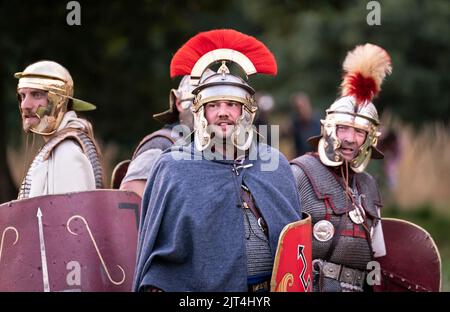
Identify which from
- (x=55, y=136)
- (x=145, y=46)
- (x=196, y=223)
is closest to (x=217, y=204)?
(x=196, y=223)

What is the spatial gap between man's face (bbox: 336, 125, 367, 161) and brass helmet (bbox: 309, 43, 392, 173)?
28 mm

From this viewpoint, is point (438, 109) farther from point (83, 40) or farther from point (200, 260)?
point (200, 260)

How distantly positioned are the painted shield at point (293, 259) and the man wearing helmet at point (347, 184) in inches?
35.3

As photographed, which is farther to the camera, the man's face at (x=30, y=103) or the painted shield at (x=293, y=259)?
the man's face at (x=30, y=103)

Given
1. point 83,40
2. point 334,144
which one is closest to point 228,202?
point 334,144

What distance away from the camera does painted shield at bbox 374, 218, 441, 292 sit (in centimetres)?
807

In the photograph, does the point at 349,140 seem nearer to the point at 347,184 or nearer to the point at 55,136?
the point at 347,184

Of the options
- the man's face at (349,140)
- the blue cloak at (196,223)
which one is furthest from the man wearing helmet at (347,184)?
the blue cloak at (196,223)

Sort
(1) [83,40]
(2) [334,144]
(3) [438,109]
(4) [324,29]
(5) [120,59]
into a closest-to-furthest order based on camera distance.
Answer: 1. (2) [334,144]
2. (1) [83,40]
3. (5) [120,59]
4. (3) [438,109]
5. (4) [324,29]

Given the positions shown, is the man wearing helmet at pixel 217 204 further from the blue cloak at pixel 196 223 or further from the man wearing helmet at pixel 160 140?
the man wearing helmet at pixel 160 140

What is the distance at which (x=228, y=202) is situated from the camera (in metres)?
6.49

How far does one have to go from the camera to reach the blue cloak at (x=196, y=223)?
20.9 ft

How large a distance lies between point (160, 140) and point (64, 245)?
133cm
